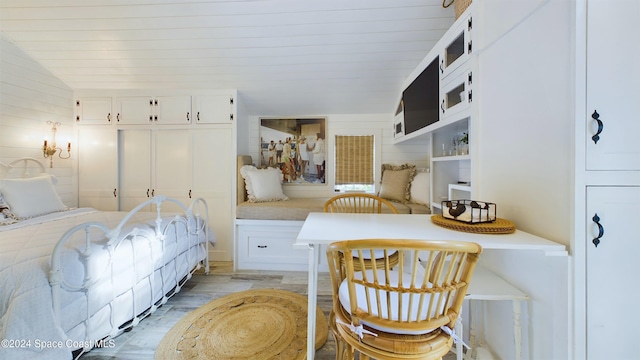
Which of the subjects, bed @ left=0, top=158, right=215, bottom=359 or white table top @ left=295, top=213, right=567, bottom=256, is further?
bed @ left=0, top=158, right=215, bottom=359

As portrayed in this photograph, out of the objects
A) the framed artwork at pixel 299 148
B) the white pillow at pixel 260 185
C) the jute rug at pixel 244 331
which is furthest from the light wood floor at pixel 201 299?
the framed artwork at pixel 299 148

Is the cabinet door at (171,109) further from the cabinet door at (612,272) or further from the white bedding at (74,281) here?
the cabinet door at (612,272)

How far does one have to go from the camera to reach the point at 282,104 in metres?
3.16

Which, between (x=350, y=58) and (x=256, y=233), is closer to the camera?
(x=350, y=58)

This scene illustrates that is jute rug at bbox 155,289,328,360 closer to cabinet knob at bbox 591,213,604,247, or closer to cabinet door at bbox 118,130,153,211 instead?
cabinet knob at bbox 591,213,604,247

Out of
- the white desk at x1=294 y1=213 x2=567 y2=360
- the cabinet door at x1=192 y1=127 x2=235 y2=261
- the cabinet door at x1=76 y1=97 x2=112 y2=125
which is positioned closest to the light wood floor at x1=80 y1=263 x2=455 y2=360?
the cabinet door at x1=192 y1=127 x2=235 y2=261

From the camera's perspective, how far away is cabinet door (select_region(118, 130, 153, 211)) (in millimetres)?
2984

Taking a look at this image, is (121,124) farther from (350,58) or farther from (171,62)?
(350,58)

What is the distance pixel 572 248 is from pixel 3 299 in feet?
7.99

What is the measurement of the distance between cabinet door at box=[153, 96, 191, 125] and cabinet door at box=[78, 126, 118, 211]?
25.8 inches

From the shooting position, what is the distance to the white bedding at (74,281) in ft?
3.30

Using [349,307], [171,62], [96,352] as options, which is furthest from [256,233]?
[171,62]

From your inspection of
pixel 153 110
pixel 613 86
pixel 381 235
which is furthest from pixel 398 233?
pixel 153 110

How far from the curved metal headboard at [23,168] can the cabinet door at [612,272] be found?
4493 mm
